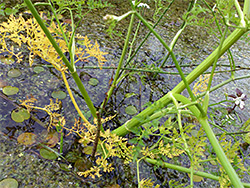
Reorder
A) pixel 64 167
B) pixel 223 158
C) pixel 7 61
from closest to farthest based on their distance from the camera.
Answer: pixel 223 158
pixel 64 167
pixel 7 61

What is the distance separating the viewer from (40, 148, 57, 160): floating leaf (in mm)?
697

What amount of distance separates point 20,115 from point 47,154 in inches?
8.1

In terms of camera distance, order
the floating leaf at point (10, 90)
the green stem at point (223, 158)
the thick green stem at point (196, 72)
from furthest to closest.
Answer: the floating leaf at point (10, 90), the thick green stem at point (196, 72), the green stem at point (223, 158)

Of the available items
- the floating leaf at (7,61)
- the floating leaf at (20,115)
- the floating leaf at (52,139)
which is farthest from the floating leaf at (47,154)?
the floating leaf at (7,61)

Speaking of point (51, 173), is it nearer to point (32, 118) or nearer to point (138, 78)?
point (32, 118)

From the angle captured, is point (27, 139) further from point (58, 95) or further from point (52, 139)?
point (58, 95)

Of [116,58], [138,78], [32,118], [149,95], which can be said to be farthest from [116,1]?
[32,118]

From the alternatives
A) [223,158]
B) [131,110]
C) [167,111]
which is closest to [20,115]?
[131,110]

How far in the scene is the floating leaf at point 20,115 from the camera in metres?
0.77

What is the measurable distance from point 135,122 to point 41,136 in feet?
1.26

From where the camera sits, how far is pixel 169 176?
75 centimetres

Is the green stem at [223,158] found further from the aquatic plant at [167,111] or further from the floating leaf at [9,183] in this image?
the floating leaf at [9,183]

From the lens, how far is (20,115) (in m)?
0.78

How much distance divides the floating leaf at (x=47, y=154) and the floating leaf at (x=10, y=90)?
31cm
